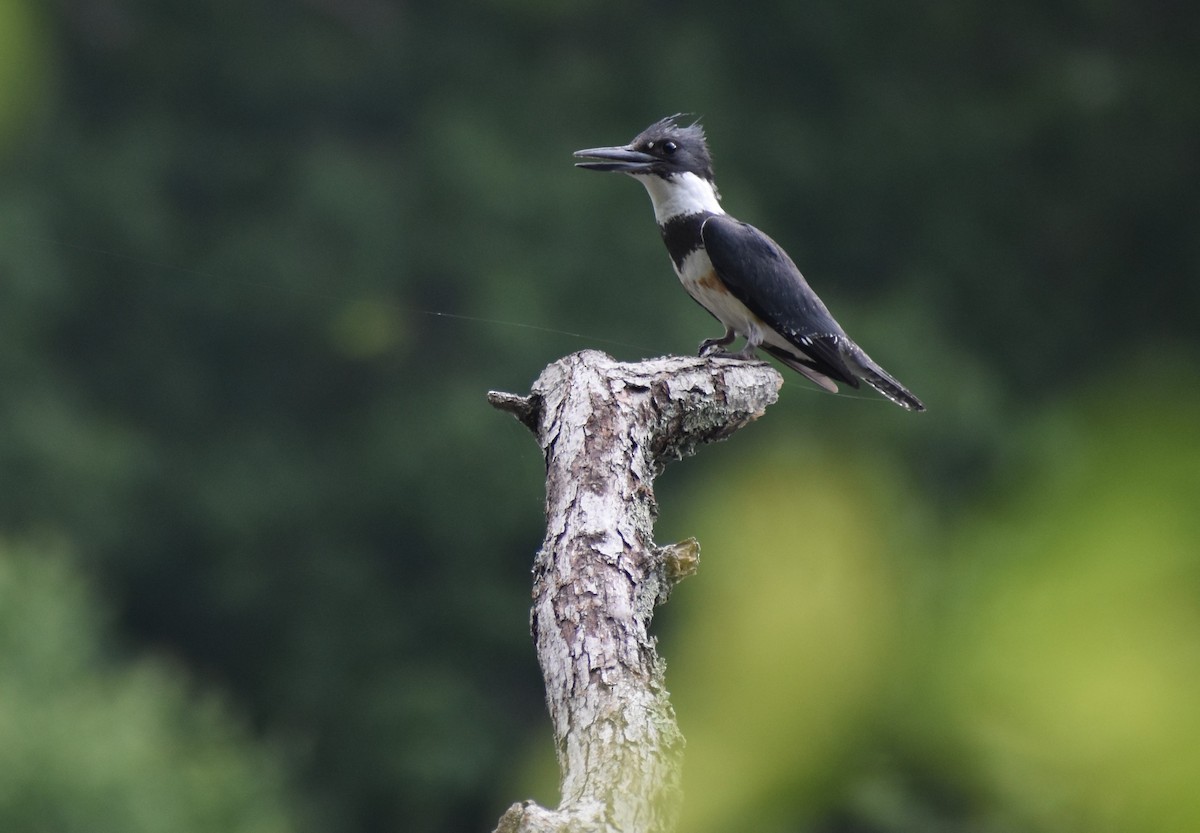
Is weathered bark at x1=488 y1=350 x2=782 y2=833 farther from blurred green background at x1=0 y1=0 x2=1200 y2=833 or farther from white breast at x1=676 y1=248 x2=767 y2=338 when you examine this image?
blurred green background at x1=0 y1=0 x2=1200 y2=833

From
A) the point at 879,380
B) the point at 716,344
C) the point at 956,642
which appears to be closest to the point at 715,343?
the point at 716,344

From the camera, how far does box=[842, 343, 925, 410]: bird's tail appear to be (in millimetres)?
4246

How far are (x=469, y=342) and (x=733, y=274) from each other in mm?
13843

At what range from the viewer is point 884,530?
43.3ft

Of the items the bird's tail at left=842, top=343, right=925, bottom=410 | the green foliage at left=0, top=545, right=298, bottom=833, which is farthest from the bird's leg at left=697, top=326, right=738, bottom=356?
the green foliage at left=0, top=545, right=298, bottom=833

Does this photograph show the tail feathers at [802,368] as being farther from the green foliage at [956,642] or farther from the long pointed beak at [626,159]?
the green foliage at [956,642]

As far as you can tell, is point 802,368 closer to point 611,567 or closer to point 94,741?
point 611,567

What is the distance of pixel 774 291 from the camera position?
434 centimetres

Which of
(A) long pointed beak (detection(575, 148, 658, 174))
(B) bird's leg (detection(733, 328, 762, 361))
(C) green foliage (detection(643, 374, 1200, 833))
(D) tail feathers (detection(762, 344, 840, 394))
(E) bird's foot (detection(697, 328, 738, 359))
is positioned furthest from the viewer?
(C) green foliage (detection(643, 374, 1200, 833))

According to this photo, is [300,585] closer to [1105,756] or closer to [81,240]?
[81,240]

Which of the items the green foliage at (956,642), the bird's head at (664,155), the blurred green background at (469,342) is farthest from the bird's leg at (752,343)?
the blurred green background at (469,342)

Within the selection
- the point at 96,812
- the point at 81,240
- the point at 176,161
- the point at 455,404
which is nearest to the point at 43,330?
the point at 81,240

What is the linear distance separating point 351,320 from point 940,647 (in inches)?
392

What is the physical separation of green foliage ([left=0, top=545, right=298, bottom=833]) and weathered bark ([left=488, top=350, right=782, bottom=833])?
7189 millimetres
